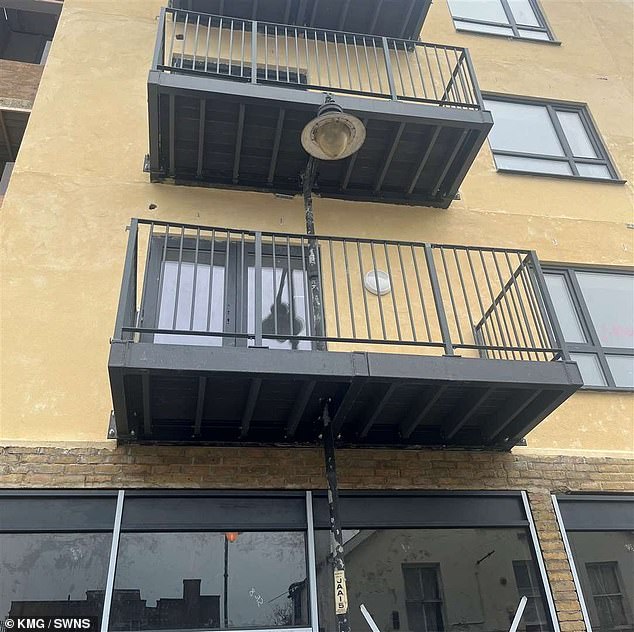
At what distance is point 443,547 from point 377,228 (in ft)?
12.5

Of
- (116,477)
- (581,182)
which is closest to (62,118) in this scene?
(116,477)

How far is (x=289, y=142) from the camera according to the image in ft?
24.8

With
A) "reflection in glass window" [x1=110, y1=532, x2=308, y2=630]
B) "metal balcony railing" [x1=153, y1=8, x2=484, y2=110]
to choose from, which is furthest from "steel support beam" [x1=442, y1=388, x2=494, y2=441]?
"metal balcony railing" [x1=153, y1=8, x2=484, y2=110]

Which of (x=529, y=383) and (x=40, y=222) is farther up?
(x=40, y=222)

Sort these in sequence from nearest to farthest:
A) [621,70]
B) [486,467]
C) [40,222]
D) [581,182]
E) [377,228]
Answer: [486,467], [40,222], [377,228], [581,182], [621,70]

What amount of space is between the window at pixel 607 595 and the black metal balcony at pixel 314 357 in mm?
1440

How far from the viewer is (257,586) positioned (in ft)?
17.9

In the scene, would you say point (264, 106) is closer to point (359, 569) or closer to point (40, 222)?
point (40, 222)

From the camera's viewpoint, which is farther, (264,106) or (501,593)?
(264,106)

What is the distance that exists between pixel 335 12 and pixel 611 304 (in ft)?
18.5

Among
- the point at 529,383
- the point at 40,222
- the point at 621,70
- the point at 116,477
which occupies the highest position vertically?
the point at 621,70

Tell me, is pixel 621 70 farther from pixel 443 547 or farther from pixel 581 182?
pixel 443 547

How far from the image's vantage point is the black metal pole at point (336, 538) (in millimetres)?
4914

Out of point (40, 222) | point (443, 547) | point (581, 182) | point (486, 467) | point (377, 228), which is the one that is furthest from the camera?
point (581, 182)
